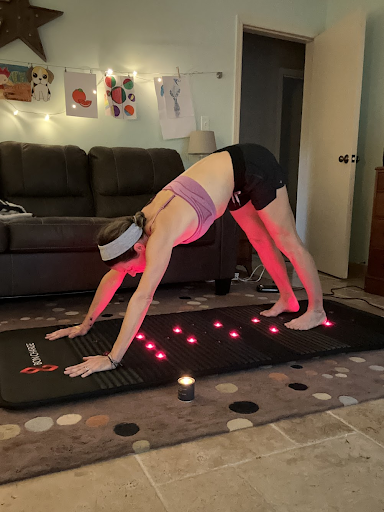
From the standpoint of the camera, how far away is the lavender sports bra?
1670mm

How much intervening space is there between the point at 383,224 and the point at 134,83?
2.14 meters

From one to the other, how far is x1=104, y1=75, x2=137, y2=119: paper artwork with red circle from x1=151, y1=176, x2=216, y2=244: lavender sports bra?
1954 millimetres

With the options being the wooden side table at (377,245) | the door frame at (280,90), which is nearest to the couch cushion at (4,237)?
the wooden side table at (377,245)

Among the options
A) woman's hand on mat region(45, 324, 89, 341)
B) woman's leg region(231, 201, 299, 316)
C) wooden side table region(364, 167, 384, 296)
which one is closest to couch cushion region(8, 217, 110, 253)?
woman's hand on mat region(45, 324, 89, 341)

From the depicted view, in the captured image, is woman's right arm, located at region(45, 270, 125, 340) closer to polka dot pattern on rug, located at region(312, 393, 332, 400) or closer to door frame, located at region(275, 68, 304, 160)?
polka dot pattern on rug, located at region(312, 393, 332, 400)

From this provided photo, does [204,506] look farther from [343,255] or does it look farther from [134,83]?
[134,83]

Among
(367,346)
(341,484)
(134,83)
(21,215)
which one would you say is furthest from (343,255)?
(341,484)

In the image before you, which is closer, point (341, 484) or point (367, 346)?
point (341, 484)

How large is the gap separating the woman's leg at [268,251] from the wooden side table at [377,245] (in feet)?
3.29

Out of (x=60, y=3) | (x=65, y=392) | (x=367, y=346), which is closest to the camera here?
(x=65, y=392)

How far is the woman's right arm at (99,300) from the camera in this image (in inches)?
69.3

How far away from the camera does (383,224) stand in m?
2.99

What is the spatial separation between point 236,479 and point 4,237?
1.74m

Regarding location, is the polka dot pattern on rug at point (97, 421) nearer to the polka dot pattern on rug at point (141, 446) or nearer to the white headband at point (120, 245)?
the polka dot pattern on rug at point (141, 446)
